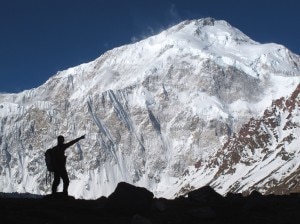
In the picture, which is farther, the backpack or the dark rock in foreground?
the backpack

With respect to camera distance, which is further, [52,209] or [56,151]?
[56,151]

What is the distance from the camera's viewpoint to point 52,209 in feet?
84.1

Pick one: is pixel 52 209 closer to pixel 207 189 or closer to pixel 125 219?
pixel 125 219

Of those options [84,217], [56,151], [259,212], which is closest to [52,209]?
[84,217]

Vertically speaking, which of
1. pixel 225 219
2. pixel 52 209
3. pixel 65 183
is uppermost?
pixel 65 183

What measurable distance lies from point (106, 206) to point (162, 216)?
257 cm

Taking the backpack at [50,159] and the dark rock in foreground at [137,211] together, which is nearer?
the dark rock in foreground at [137,211]

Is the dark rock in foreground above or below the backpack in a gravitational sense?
below

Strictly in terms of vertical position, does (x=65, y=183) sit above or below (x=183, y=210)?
A: above

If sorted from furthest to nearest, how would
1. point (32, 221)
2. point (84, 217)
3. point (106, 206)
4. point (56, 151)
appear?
point (56, 151)
point (106, 206)
point (84, 217)
point (32, 221)

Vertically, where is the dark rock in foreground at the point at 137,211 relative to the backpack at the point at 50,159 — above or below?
below

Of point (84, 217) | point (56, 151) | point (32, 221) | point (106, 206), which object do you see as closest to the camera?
point (32, 221)

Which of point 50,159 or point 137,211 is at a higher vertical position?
point 50,159

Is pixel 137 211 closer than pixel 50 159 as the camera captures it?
Yes
